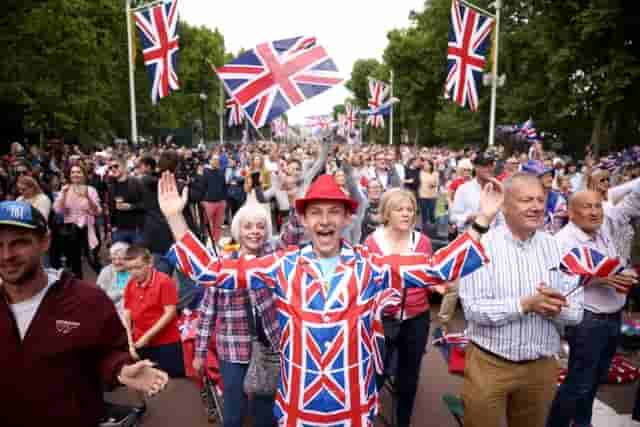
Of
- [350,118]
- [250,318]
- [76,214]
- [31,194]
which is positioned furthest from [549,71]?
[250,318]

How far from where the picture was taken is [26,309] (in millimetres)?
2082

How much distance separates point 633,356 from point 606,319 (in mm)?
2660

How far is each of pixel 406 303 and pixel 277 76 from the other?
3387 millimetres

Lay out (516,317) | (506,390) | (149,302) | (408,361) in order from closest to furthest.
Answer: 1. (516,317)
2. (506,390)
3. (408,361)
4. (149,302)

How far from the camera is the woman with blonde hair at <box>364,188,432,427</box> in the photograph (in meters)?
3.87

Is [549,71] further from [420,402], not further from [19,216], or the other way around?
[19,216]

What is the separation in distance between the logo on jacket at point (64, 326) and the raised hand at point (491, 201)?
6.30ft

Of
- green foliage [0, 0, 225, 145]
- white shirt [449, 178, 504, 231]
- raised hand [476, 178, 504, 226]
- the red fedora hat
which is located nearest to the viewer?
the red fedora hat

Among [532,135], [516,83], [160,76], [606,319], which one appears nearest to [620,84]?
[532,135]

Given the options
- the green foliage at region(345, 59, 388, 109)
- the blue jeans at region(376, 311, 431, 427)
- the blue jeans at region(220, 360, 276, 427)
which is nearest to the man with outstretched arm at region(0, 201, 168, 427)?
the blue jeans at region(220, 360, 276, 427)

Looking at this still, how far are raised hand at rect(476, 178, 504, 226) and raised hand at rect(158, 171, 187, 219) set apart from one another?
5.03ft

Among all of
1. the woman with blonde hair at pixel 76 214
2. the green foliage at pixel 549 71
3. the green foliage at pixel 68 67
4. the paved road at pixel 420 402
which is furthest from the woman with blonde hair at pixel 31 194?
the green foliage at pixel 549 71

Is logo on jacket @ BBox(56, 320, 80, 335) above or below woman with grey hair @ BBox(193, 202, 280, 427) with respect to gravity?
above

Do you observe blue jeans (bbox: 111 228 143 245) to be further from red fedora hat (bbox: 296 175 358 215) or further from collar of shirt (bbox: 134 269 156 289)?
red fedora hat (bbox: 296 175 358 215)
